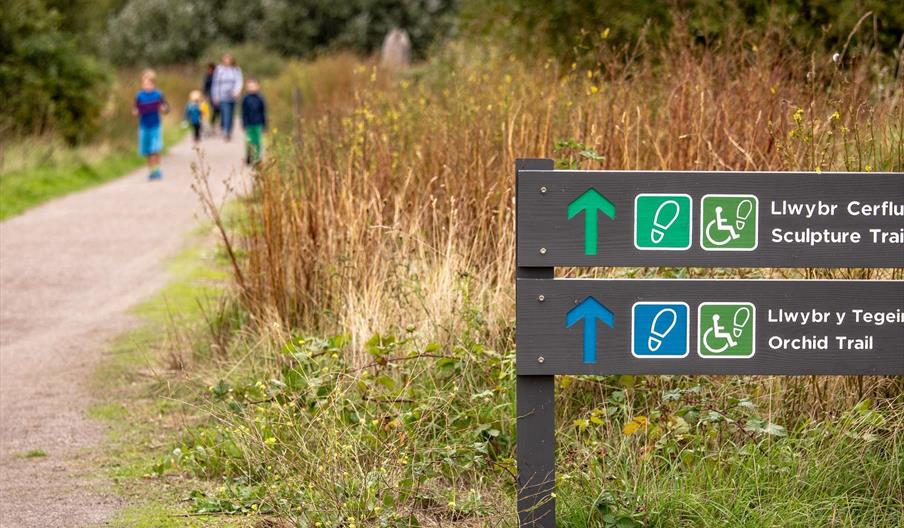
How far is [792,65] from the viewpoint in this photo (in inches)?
294

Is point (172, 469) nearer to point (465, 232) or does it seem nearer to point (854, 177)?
point (465, 232)

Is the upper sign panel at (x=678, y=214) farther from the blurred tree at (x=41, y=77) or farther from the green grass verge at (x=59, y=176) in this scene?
the blurred tree at (x=41, y=77)

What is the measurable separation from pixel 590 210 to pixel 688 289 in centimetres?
39

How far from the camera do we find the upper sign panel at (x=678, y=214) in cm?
401

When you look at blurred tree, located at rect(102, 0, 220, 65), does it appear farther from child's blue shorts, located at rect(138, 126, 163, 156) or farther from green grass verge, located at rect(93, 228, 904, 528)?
green grass verge, located at rect(93, 228, 904, 528)

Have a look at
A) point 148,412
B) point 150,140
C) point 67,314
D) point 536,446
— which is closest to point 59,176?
point 150,140

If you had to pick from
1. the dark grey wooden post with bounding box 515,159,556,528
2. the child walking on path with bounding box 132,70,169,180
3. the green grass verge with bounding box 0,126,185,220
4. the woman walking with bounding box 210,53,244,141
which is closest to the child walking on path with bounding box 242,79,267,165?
the child walking on path with bounding box 132,70,169,180

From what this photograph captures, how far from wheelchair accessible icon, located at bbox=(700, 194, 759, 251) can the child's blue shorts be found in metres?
16.1

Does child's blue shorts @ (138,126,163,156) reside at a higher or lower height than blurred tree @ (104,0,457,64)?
lower

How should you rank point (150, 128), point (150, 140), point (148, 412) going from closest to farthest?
1. point (148, 412)
2. point (150, 140)
3. point (150, 128)

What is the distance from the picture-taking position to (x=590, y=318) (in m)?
4.02

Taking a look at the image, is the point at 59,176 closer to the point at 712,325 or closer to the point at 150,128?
the point at 150,128

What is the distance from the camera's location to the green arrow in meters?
4.02

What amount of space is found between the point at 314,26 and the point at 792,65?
4109 centimetres
